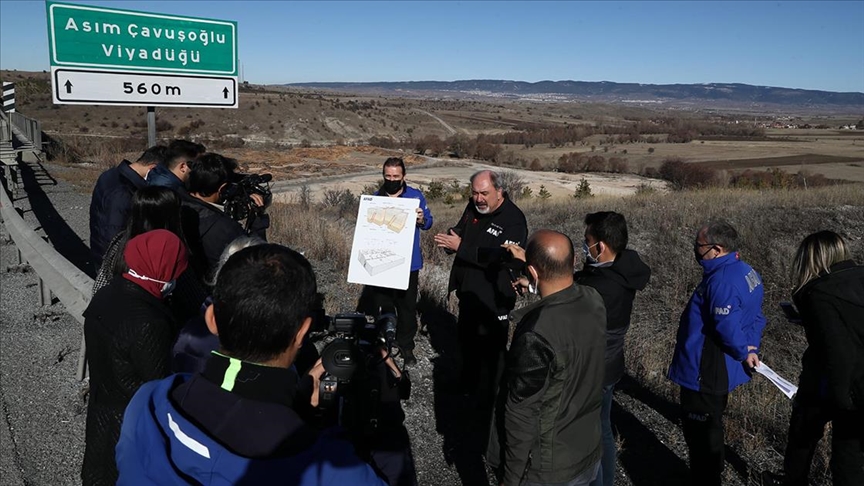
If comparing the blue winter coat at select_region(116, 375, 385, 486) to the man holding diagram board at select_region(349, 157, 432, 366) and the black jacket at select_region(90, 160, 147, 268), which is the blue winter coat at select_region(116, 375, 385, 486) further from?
the man holding diagram board at select_region(349, 157, 432, 366)

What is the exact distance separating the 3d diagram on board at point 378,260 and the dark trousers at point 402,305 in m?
0.19

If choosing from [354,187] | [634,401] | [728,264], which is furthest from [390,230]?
[354,187]

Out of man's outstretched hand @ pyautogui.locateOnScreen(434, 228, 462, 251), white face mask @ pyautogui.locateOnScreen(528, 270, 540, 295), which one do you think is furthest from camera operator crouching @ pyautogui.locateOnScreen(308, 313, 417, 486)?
man's outstretched hand @ pyautogui.locateOnScreen(434, 228, 462, 251)

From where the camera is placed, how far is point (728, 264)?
11.6ft

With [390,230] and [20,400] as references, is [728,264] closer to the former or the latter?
[390,230]

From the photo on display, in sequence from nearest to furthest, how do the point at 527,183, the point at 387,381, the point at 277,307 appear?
the point at 277,307
the point at 387,381
the point at 527,183

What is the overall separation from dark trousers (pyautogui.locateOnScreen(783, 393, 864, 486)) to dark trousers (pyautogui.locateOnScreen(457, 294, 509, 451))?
2.01 metres

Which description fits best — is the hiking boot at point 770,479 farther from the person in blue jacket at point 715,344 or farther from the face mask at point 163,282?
the face mask at point 163,282

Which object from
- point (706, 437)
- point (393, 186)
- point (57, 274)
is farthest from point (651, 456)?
point (57, 274)

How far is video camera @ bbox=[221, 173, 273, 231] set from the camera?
471 cm

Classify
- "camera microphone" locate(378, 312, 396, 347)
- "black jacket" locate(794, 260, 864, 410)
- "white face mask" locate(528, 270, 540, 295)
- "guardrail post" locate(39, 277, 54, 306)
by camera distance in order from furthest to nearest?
1. "guardrail post" locate(39, 277, 54, 306)
2. "black jacket" locate(794, 260, 864, 410)
3. "white face mask" locate(528, 270, 540, 295)
4. "camera microphone" locate(378, 312, 396, 347)

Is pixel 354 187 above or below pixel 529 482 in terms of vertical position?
below

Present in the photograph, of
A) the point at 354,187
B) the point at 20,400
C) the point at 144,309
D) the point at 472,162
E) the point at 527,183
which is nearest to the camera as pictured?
the point at 144,309

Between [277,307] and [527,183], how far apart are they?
3297 cm
